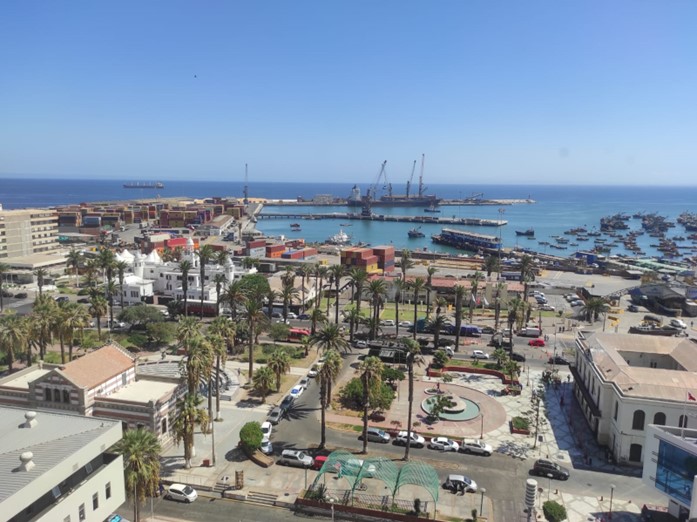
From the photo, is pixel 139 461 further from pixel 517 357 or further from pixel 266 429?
pixel 517 357

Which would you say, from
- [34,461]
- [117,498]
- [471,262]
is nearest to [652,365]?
[117,498]

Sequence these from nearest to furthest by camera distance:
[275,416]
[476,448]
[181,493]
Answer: [181,493]
[476,448]
[275,416]

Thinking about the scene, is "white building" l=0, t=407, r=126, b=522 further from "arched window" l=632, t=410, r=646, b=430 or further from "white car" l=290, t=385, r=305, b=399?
"arched window" l=632, t=410, r=646, b=430

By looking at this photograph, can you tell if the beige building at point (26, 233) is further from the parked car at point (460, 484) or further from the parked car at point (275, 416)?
the parked car at point (460, 484)

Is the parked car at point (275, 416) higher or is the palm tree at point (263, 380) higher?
the palm tree at point (263, 380)

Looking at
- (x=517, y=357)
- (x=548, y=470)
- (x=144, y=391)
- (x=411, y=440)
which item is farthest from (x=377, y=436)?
(x=517, y=357)

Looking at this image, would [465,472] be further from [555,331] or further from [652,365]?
[555,331]

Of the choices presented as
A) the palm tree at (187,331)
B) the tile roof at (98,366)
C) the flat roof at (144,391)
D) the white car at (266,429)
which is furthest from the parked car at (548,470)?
the tile roof at (98,366)
